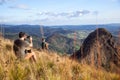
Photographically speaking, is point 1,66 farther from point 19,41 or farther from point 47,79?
point 19,41

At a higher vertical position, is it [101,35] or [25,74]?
[25,74]

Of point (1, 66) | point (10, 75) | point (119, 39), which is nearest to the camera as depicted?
point (119, 39)

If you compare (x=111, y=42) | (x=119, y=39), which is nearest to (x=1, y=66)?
(x=119, y=39)

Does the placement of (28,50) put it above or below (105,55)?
above

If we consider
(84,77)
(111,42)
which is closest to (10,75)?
(84,77)

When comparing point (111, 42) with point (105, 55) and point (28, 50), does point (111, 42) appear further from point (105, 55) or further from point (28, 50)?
point (28, 50)

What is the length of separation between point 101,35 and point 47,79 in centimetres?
4188

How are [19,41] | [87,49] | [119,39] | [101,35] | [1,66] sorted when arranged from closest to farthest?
[119,39]
[1,66]
[19,41]
[87,49]
[101,35]

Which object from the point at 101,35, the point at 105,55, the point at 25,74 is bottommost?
the point at 105,55

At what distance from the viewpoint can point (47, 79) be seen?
4527 millimetres

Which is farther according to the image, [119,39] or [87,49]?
[87,49]

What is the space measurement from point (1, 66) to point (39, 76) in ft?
2.23

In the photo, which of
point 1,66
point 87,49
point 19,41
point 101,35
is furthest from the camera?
point 101,35

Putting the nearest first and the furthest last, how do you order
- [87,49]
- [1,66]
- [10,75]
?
[10,75] → [1,66] → [87,49]
